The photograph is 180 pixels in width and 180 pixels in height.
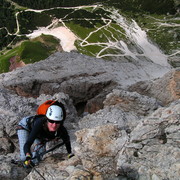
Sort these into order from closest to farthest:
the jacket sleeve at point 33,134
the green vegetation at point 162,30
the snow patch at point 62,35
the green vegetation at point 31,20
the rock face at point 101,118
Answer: the rock face at point 101,118
the jacket sleeve at point 33,134
the green vegetation at point 162,30
the snow patch at point 62,35
the green vegetation at point 31,20

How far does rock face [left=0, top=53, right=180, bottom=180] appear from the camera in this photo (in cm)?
915

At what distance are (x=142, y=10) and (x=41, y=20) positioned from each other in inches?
1634

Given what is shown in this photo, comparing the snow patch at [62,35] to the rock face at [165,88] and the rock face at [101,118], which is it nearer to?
the rock face at [101,118]

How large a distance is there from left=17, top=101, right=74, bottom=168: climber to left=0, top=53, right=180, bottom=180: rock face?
1.99 feet

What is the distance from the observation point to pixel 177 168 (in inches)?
319

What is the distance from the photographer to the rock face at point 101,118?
360 inches

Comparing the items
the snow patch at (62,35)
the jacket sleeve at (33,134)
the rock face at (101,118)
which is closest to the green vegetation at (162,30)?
the snow patch at (62,35)

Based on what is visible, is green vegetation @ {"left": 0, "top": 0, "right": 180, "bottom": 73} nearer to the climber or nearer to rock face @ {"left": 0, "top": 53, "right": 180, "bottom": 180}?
rock face @ {"left": 0, "top": 53, "right": 180, "bottom": 180}

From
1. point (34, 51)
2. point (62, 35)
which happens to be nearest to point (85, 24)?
point (62, 35)

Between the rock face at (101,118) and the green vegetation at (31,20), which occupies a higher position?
the green vegetation at (31,20)

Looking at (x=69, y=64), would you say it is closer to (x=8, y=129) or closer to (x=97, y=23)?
(x=8, y=129)

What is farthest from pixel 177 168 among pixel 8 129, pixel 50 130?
pixel 8 129

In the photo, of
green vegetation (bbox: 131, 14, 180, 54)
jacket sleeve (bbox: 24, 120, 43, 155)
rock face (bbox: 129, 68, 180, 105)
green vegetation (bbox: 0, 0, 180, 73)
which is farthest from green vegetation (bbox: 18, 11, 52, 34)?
jacket sleeve (bbox: 24, 120, 43, 155)

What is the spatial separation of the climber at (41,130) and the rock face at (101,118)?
0.61 metres
